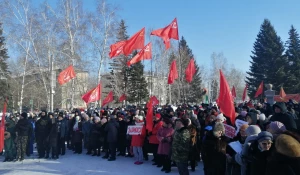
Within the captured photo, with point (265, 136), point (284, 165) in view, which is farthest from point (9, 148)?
point (284, 165)

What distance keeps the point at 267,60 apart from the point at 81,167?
33.6 meters

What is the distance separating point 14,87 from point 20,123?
109ft

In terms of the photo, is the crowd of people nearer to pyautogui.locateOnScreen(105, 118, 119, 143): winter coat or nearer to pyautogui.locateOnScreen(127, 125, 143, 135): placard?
pyautogui.locateOnScreen(105, 118, 119, 143): winter coat

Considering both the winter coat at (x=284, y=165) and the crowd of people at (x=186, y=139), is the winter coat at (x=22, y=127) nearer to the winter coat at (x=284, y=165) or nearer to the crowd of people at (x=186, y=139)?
the crowd of people at (x=186, y=139)

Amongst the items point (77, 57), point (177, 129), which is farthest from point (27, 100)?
point (177, 129)

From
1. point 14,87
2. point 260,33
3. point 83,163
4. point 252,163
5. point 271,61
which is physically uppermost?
point 260,33

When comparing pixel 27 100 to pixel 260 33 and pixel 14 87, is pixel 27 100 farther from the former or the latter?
pixel 260 33

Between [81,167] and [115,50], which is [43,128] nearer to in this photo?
[81,167]

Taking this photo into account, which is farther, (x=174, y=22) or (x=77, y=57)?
(x=77, y=57)

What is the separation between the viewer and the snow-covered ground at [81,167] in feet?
29.8

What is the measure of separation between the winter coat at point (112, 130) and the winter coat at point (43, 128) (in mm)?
2691

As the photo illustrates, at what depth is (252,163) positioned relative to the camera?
394 cm

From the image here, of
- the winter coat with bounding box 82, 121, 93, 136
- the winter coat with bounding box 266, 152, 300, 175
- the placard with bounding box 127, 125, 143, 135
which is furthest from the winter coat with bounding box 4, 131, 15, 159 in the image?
the winter coat with bounding box 266, 152, 300, 175

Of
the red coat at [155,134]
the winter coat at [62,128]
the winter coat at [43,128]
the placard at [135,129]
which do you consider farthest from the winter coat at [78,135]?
the red coat at [155,134]
